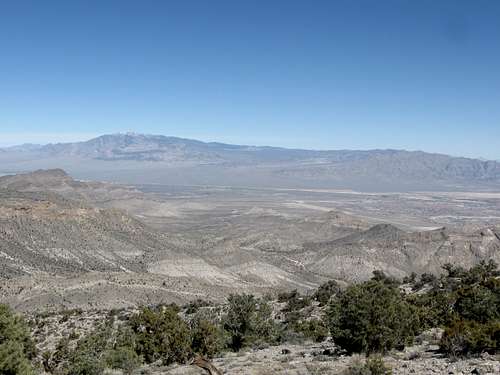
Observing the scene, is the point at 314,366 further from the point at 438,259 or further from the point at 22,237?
the point at 438,259

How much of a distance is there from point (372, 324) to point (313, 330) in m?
9.76

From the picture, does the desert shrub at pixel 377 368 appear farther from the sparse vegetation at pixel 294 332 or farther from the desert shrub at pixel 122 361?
the desert shrub at pixel 122 361

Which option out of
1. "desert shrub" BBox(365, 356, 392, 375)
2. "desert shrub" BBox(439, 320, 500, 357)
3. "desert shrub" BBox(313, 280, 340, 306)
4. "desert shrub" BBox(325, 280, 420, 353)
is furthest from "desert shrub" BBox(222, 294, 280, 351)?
"desert shrub" BBox(365, 356, 392, 375)

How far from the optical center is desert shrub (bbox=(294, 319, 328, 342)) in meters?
27.1

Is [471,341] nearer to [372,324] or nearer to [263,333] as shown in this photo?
[372,324]

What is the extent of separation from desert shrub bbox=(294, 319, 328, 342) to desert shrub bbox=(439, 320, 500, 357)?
836 cm

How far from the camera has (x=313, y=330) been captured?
29656mm

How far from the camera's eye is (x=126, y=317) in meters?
40.0

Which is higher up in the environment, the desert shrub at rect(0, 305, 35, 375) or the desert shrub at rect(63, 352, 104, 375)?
the desert shrub at rect(0, 305, 35, 375)

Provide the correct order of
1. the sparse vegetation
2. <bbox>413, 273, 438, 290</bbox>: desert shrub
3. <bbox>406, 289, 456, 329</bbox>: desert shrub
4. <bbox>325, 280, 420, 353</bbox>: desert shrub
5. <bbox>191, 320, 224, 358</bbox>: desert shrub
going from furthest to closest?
<bbox>413, 273, 438, 290</bbox>: desert shrub < <bbox>406, 289, 456, 329</bbox>: desert shrub < <bbox>191, 320, 224, 358</bbox>: desert shrub < <bbox>325, 280, 420, 353</bbox>: desert shrub < the sparse vegetation

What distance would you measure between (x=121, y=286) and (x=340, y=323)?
141ft

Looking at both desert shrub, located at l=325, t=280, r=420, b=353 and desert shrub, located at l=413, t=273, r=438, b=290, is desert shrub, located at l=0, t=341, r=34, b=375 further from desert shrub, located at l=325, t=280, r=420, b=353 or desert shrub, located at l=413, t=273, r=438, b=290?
desert shrub, located at l=413, t=273, r=438, b=290

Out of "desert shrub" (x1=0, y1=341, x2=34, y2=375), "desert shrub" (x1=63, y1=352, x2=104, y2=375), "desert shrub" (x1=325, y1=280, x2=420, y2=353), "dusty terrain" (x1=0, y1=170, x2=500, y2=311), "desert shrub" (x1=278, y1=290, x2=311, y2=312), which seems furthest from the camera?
"dusty terrain" (x1=0, y1=170, x2=500, y2=311)

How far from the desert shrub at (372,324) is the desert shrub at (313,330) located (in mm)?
5409
